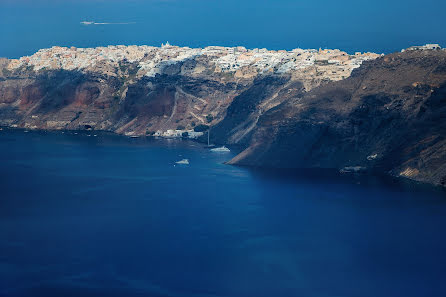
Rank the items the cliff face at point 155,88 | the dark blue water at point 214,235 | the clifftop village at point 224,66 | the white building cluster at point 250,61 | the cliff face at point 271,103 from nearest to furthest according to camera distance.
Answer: the dark blue water at point 214,235 < the cliff face at point 271,103 < the clifftop village at point 224,66 < the white building cluster at point 250,61 < the cliff face at point 155,88

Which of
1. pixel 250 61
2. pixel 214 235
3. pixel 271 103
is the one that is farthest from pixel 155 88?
pixel 214 235

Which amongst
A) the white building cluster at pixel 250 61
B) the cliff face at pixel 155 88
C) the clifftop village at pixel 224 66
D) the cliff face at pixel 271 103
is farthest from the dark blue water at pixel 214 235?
the white building cluster at pixel 250 61

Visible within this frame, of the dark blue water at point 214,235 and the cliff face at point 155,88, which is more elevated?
the cliff face at point 155,88

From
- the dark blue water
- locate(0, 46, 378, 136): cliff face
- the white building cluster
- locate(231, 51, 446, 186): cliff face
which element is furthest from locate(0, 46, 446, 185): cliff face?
the dark blue water

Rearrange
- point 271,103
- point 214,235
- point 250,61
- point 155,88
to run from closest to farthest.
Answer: point 214,235
point 271,103
point 155,88
point 250,61

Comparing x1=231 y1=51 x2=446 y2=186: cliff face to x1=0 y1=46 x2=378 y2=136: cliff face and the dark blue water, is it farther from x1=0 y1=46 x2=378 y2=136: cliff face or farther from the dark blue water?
x1=0 y1=46 x2=378 y2=136: cliff face

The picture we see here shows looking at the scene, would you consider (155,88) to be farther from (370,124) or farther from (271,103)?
(370,124)

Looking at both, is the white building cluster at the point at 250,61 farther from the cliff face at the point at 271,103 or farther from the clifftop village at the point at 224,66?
the cliff face at the point at 271,103
